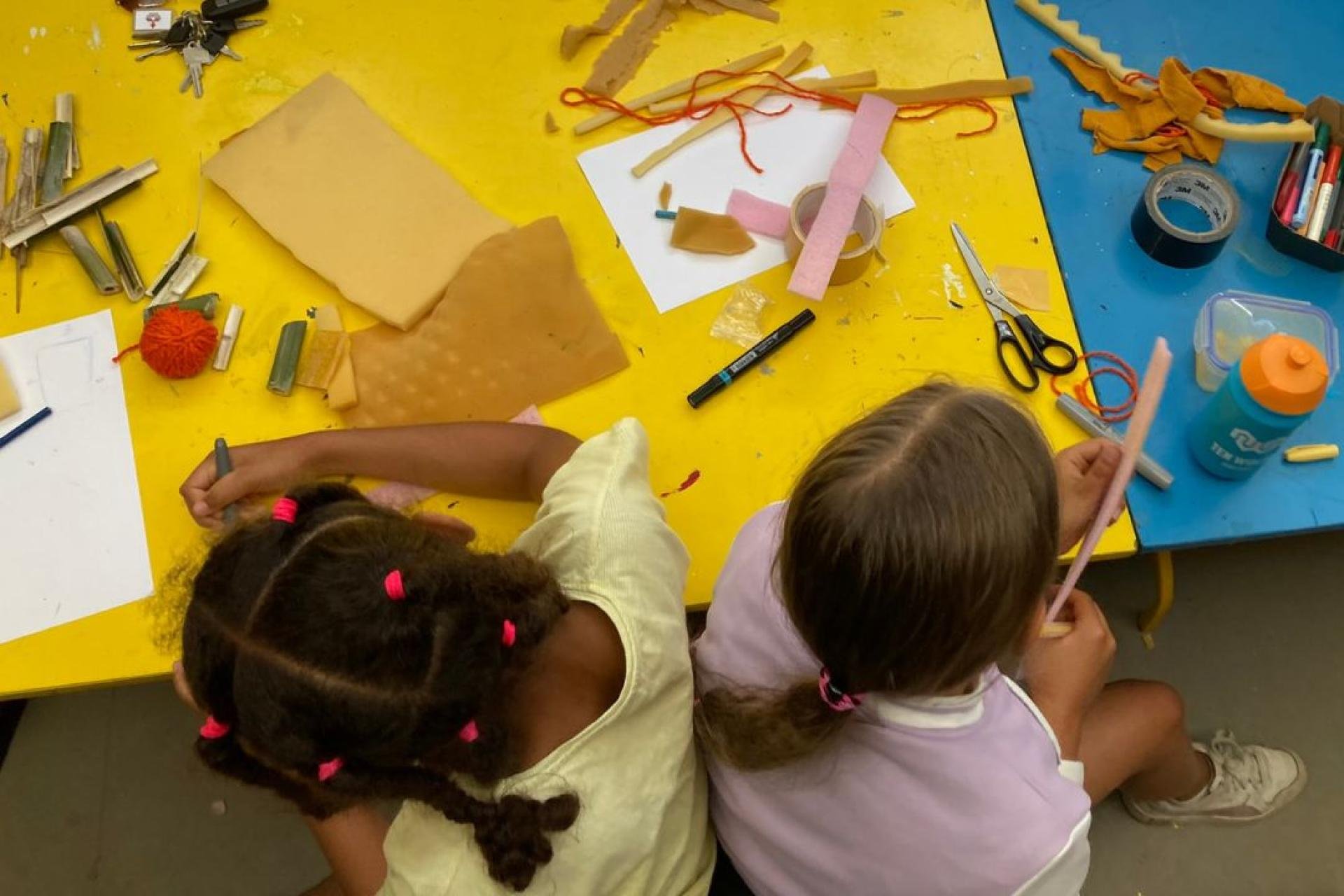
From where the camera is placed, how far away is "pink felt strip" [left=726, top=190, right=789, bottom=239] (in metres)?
1.14

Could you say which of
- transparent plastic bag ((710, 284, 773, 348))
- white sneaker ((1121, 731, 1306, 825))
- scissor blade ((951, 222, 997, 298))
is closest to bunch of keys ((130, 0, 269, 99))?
transparent plastic bag ((710, 284, 773, 348))

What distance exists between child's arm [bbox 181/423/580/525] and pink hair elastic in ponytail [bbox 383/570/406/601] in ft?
1.12

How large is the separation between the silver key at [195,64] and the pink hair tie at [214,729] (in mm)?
890

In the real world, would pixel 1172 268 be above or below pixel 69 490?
above

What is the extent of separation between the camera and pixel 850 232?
1.10m

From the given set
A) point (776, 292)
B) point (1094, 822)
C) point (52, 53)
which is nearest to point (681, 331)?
point (776, 292)

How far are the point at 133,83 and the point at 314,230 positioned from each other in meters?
0.36

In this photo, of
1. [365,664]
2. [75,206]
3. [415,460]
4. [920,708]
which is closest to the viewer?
[365,664]

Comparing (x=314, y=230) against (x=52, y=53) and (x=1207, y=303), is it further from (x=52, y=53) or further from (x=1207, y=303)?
(x=1207, y=303)

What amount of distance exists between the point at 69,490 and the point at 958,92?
117 centimetres

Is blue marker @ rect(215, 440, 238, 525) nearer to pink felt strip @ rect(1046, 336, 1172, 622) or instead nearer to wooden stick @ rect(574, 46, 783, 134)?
wooden stick @ rect(574, 46, 783, 134)

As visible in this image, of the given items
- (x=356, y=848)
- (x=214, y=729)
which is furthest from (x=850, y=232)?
(x=356, y=848)

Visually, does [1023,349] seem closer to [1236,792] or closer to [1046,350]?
[1046,350]

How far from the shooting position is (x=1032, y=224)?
3.71ft
